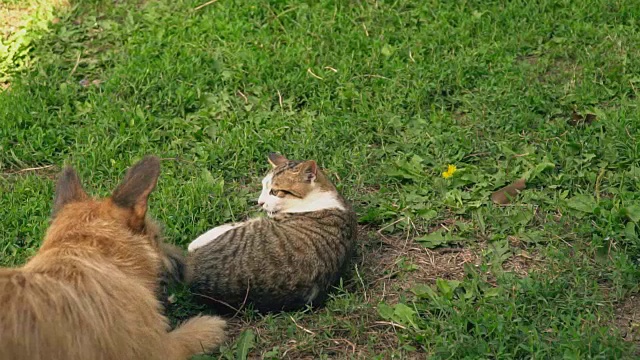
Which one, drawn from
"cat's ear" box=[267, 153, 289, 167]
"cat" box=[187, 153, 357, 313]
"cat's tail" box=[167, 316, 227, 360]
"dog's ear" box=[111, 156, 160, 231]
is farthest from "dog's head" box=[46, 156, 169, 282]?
"cat's ear" box=[267, 153, 289, 167]

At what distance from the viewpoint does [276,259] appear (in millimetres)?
5387

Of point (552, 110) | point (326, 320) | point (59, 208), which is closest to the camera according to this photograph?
point (59, 208)

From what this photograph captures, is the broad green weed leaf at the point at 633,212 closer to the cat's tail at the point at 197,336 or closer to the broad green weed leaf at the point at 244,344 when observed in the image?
the broad green weed leaf at the point at 244,344

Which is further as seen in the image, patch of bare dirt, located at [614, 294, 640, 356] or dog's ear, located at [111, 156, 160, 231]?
patch of bare dirt, located at [614, 294, 640, 356]

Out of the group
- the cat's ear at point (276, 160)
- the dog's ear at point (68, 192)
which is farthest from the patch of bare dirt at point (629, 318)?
the dog's ear at point (68, 192)

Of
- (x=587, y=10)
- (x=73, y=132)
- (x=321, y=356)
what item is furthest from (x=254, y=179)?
(x=587, y=10)

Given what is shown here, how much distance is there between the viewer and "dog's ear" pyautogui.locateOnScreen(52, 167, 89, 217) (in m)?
4.84

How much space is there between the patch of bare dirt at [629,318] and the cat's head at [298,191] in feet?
5.98

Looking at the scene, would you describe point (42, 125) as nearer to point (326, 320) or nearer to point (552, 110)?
point (326, 320)

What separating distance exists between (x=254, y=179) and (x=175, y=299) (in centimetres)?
146

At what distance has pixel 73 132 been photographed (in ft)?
23.4

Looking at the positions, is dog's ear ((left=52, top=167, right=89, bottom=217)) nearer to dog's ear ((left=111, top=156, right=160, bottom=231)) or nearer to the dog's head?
the dog's head

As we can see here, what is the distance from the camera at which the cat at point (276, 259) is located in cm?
534

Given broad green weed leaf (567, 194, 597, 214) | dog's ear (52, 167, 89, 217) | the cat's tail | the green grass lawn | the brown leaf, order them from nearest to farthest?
dog's ear (52, 167, 89, 217)
the cat's tail
the green grass lawn
broad green weed leaf (567, 194, 597, 214)
the brown leaf
